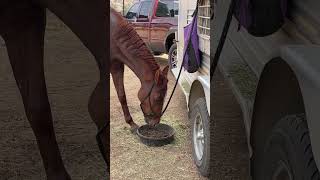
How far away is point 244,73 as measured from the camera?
1272mm

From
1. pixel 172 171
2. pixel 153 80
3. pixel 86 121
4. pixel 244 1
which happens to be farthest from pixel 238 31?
pixel 153 80

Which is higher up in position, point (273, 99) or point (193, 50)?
point (273, 99)

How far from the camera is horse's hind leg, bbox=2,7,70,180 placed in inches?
58.3

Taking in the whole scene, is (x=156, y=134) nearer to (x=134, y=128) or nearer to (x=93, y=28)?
(x=134, y=128)

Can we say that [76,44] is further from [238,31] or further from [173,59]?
[173,59]

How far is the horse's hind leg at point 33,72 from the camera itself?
1.48 meters

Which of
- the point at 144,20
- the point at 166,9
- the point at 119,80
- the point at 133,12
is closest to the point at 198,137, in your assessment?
the point at 119,80

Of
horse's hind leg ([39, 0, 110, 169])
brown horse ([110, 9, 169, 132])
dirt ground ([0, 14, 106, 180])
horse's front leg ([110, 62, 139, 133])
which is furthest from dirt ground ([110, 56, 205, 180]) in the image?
horse's hind leg ([39, 0, 110, 169])

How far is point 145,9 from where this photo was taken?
10125 millimetres

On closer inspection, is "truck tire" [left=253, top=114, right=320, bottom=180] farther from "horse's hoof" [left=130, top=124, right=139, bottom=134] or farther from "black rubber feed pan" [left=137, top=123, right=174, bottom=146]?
"horse's hoof" [left=130, top=124, right=139, bottom=134]

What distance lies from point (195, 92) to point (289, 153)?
2.76 m

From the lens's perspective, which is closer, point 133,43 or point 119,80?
point 133,43

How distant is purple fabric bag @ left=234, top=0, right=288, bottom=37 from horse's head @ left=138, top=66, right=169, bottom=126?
336 centimetres

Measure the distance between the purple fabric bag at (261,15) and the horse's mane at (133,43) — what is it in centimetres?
343
